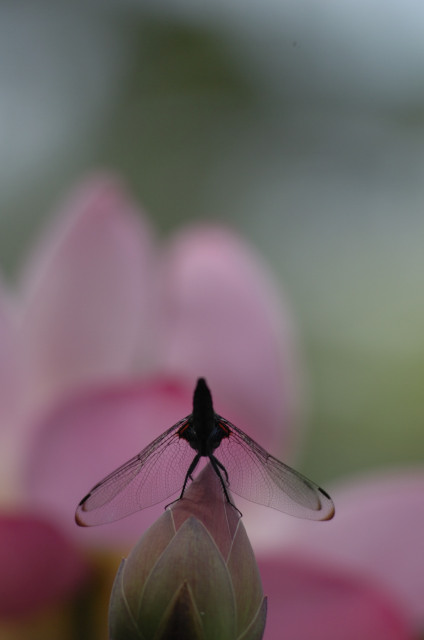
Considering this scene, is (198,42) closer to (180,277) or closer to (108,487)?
(180,277)

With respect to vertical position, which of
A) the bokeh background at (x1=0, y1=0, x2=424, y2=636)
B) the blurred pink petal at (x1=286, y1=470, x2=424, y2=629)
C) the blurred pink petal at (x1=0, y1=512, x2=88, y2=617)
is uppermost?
the bokeh background at (x1=0, y1=0, x2=424, y2=636)

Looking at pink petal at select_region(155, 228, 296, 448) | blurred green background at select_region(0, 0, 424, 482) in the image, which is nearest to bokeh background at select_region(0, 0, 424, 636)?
blurred green background at select_region(0, 0, 424, 482)

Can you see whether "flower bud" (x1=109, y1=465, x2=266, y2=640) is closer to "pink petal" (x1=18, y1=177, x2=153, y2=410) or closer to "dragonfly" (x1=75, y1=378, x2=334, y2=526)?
"dragonfly" (x1=75, y1=378, x2=334, y2=526)

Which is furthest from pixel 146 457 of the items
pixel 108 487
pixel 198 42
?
pixel 198 42

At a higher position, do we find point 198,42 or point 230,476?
point 198,42

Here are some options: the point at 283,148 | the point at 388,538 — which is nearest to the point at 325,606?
the point at 388,538

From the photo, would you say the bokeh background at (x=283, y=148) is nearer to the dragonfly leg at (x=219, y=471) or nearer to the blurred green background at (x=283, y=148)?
the blurred green background at (x=283, y=148)
